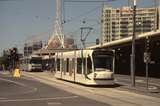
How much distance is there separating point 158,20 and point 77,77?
30031 millimetres

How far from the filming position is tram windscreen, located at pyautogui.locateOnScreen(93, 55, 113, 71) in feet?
124

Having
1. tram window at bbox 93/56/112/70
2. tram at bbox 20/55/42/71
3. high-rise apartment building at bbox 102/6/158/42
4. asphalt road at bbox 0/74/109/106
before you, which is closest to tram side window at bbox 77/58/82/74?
tram window at bbox 93/56/112/70

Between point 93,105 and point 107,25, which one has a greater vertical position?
point 107,25

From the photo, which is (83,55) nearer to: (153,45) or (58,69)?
(58,69)

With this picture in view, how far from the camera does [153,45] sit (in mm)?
75562

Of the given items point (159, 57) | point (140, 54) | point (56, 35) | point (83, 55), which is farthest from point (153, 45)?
point (83, 55)

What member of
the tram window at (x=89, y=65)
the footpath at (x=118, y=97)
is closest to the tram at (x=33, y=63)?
the tram window at (x=89, y=65)

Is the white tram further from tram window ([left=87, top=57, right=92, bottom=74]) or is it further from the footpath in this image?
the footpath

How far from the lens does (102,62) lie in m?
38.4

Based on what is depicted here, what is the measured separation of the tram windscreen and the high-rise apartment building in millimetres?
36334

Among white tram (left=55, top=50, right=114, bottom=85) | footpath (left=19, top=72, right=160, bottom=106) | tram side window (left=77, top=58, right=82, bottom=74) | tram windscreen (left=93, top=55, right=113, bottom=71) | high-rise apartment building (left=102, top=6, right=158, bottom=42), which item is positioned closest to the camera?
footpath (left=19, top=72, right=160, bottom=106)

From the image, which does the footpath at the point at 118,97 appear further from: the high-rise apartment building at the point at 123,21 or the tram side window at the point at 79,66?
the high-rise apartment building at the point at 123,21

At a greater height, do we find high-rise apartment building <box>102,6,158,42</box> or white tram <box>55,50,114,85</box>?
high-rise apartment building <box>102,6,158,42</box>

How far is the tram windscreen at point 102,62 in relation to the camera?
37.9 m
